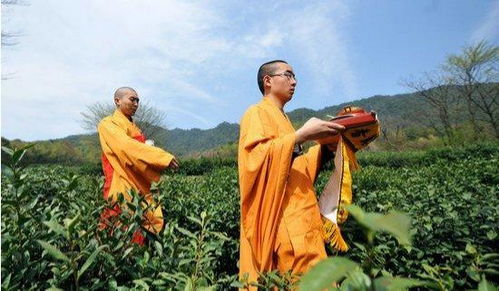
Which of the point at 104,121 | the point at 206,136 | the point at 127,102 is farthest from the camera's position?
the point at 206,136

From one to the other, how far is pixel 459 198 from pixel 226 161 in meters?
21.7

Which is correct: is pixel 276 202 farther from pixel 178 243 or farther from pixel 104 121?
pixel 104 121

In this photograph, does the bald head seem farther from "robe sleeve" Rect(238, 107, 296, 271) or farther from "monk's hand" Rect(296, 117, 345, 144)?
"monk's hand" Rect(296, 117, 345, 144)

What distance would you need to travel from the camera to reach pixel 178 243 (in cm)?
153

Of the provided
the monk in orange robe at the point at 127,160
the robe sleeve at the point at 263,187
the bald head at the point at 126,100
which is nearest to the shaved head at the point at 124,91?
the bald head at the point at 126,100

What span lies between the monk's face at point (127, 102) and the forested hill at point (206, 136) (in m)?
1.13

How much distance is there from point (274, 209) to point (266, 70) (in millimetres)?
1042

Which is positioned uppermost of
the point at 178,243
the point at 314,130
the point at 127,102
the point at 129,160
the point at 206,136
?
the point at 206,136

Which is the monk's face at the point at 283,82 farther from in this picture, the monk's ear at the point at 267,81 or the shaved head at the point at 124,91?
the shaved head at the point at 124,91

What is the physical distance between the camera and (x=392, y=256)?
2643 mm

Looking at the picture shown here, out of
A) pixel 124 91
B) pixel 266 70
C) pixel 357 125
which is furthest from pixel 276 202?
pixel 124 91

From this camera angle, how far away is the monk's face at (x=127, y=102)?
4609 millimetres

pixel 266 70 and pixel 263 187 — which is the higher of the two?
pixel 266 70

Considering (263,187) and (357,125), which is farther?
(357,125)
